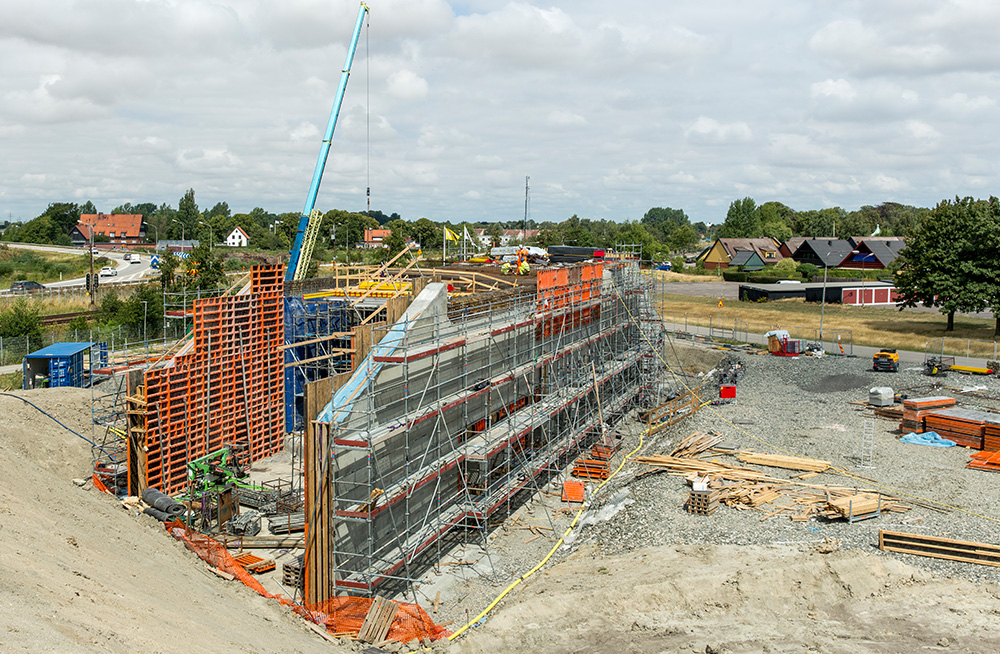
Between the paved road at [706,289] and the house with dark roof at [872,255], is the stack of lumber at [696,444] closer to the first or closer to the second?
the paved road at [706,289]

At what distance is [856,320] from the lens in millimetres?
53219

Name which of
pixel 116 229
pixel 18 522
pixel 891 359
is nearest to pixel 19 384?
pixel 18 522

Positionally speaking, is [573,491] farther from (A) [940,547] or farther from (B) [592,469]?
(A) [940,547]

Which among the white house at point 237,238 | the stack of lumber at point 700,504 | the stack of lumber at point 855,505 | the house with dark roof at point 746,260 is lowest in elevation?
the stack of lumber at point 700,504

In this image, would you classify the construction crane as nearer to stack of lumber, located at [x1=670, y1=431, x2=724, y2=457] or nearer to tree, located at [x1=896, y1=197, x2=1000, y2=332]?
stack of lumber, located at [x1=670, y1=431, x2=724, y2=457]

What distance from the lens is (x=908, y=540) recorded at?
16.3 meters

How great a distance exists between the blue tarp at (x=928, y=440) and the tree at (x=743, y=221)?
105264 mm

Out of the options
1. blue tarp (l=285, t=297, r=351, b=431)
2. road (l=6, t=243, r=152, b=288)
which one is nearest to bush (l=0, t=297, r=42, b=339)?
blue tarp (l=285, t=297, r=351, b=431)

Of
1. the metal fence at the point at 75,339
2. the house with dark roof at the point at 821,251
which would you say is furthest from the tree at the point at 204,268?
the house with dark roof at the point at 821,251

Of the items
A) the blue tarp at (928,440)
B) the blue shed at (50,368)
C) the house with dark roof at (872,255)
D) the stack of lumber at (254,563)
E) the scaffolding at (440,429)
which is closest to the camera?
the scaffolding at (440,429)

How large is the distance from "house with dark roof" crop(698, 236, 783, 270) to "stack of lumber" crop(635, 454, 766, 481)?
77081 millimetres

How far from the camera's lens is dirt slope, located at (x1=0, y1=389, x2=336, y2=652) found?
8555 millimetres

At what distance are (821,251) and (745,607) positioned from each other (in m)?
84.6

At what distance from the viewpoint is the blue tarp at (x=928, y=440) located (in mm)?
24719
